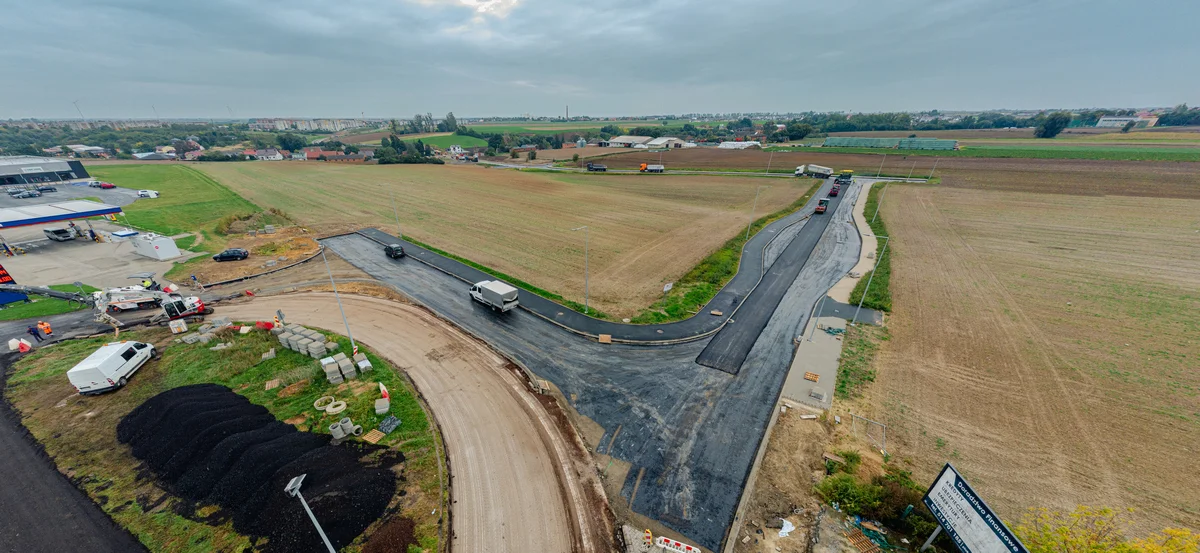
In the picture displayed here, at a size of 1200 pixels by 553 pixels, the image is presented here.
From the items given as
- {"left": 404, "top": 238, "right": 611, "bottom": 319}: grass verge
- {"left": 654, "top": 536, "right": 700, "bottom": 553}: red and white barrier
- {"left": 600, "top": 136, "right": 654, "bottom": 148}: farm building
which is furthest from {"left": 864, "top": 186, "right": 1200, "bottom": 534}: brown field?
{"left": 600, "top": 136, "right": 654, "bottom": 148}: farm building

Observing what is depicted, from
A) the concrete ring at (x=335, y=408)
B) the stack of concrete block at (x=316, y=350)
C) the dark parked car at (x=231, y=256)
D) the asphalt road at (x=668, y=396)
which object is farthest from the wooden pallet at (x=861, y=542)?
the dark parked car at (x=231, y=256)

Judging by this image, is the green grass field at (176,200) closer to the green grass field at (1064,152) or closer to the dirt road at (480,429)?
the dirt road at (480,429)

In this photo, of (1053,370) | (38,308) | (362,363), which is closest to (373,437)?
Result: (362,363)

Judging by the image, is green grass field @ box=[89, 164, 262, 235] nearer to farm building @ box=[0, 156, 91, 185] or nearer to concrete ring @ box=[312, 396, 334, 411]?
farm building @ box=[0, 156, 91, 185]

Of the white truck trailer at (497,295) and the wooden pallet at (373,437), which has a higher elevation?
the white truck trailer at (497,295)

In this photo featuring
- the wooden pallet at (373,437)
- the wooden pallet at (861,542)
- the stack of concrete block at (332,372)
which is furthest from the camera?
the stack of concrete block at (332,372)

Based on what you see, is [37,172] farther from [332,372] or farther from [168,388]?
[332,372]
